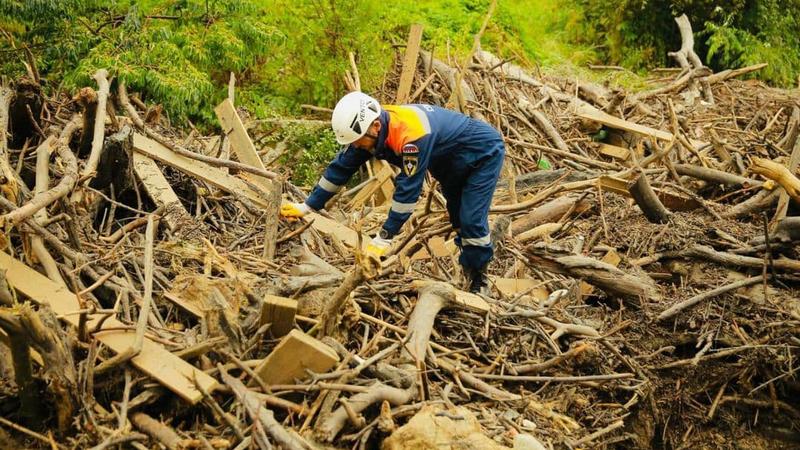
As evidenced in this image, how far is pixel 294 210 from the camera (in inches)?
239

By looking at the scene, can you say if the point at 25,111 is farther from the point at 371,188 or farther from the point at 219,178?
the point at 371,188

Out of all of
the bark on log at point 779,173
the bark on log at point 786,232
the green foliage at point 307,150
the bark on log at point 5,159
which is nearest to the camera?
the bark on log at point 5,159

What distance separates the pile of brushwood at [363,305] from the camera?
13.1 ft

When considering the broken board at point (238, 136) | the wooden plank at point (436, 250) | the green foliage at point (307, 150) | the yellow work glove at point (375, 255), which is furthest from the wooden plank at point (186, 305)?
the green foliage at point (307, 150)

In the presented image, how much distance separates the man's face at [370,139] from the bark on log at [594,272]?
1.54 meters

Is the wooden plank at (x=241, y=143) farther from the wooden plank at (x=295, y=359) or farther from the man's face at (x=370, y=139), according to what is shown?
the wooden plank at (x=295, y=359)

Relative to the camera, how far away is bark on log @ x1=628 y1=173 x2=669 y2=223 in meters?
7.45

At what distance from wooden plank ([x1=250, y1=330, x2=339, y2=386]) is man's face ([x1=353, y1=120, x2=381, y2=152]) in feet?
6.24

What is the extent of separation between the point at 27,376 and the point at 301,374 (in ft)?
4.14

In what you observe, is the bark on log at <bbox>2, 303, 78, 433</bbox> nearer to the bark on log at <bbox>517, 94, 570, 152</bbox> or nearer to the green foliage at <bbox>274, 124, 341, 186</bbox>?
the green foliage at <bbox>274, 124, 341, 186</bbox>

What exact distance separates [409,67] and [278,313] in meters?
6.69

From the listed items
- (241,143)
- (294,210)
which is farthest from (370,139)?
(241,143)

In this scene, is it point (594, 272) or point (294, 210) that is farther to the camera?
point (594, 272)

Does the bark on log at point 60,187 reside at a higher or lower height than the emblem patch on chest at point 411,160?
higher
